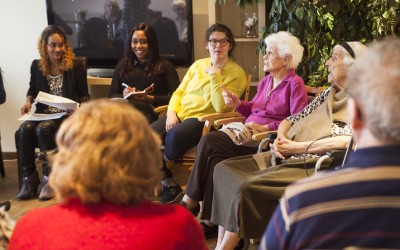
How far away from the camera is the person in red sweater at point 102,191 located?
963 millimetres

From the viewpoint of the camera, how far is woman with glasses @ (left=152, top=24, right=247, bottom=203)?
120 inches

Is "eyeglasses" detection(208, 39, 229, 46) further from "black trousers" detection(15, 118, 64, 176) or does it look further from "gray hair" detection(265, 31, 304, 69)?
"black trousers" detection(15, 118, 64, 176)

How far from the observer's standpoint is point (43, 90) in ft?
11.6

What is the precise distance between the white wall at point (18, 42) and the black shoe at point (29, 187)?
105 cm

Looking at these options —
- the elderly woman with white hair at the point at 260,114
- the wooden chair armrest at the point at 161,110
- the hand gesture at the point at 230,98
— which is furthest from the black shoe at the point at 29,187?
the hand gesture at the point at 230,98

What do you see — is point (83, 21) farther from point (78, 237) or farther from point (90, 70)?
point (78, 237)

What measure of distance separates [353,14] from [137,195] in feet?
9.44

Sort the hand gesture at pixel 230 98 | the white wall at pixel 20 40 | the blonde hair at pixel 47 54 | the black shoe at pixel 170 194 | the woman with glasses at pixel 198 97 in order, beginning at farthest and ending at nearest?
the white wall at pixel 20 40, the blonde hair at pixel 47 54, the black shoe at pixel 170 194, the woman with glasses at pixel 198 97, the hand gesture at pixel 230 98

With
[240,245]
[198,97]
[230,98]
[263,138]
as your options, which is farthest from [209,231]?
[198,97]

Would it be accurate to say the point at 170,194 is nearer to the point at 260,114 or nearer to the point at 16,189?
the point at 260,114

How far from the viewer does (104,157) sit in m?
0.96

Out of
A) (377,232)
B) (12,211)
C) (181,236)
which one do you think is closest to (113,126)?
(181,236)

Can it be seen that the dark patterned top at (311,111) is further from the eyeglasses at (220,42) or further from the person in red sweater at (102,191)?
the person in red sweater at (102,191)

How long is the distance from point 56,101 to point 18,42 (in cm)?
126
